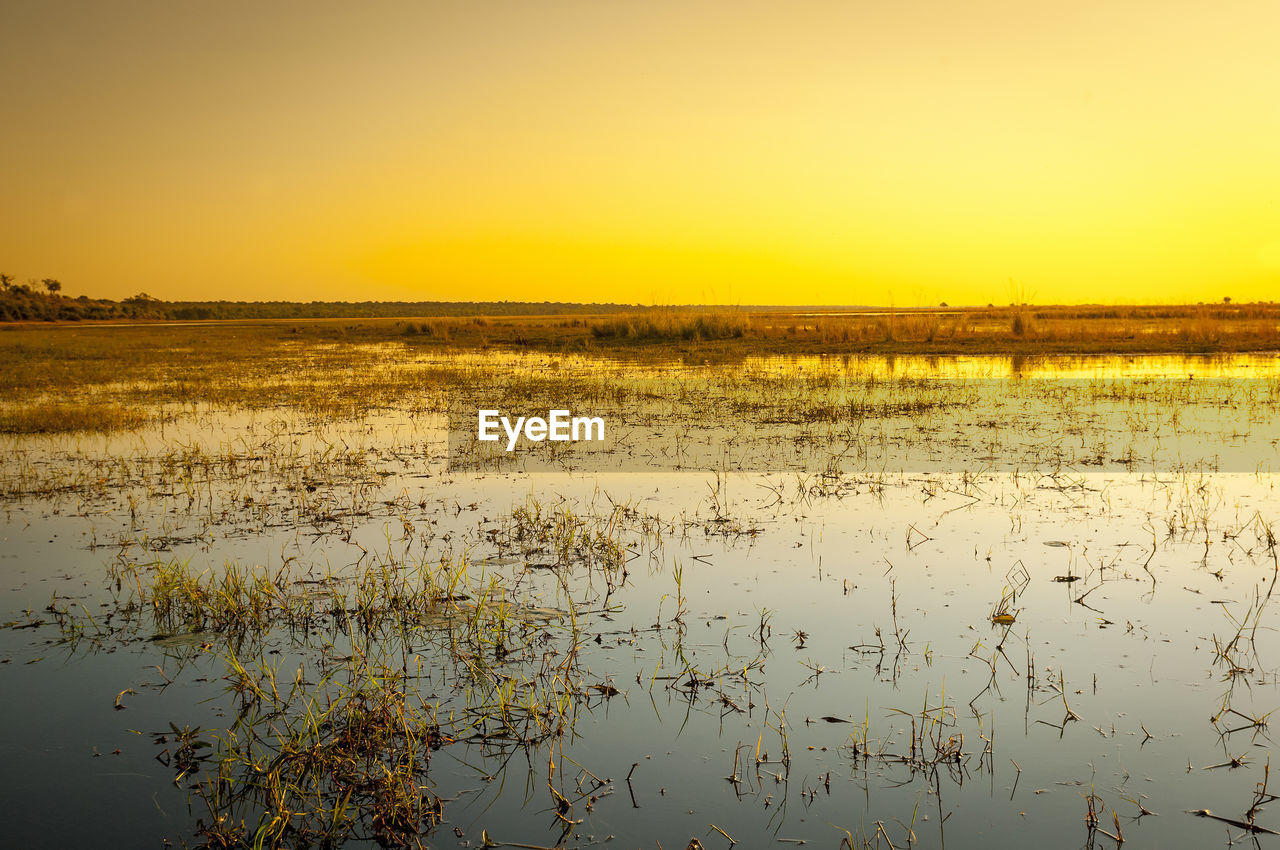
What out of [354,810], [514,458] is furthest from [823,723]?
[514,458]

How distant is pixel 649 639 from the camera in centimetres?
433

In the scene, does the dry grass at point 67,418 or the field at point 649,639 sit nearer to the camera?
the field at point 649,639

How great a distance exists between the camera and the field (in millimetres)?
2980

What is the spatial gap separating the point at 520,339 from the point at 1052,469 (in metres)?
23.8

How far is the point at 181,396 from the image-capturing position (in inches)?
579

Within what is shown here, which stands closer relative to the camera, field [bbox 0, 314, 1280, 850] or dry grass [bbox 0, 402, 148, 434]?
field [bbox 0, 314, 1280, 850]

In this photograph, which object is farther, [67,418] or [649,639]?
[67,418]

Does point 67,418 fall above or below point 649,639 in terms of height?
above

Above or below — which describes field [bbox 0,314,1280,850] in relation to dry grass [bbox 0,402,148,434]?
below

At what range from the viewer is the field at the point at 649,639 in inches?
117

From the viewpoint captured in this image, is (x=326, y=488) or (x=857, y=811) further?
(x=326, y=488)

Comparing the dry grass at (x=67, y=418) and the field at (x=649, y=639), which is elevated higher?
the dry grass at (x=67, y=418)

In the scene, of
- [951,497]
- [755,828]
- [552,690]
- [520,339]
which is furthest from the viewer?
[520,339]

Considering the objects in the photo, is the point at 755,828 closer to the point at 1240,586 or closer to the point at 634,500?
the point at 1240,586
